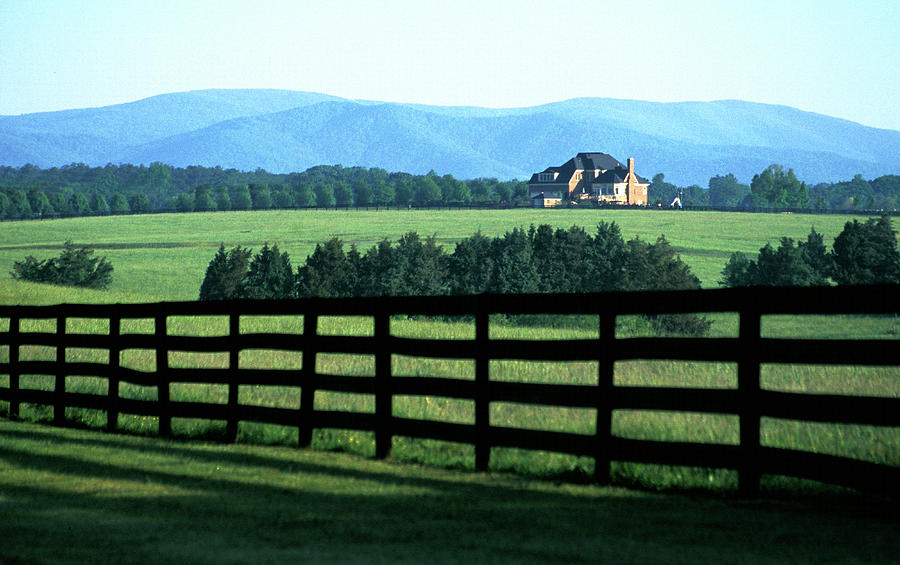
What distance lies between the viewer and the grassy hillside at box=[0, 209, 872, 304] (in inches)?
4053

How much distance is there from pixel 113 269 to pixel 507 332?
2785 inches

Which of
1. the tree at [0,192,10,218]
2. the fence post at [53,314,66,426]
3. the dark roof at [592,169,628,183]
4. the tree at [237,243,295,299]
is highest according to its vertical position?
the dark roof at [592,169,628,183]

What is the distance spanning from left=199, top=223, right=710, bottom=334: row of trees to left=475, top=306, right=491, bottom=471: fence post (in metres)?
87.2

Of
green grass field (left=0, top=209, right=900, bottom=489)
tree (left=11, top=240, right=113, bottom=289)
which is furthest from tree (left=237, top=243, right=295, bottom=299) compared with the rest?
tree (left=11, top=240, right=113, bottom=289)

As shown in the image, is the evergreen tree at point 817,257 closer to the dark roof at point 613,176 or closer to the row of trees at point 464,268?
the row of trees at point 464,268

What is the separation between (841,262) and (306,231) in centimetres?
6195

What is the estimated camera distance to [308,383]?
10.5m

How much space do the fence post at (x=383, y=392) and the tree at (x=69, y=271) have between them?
90.1 meters

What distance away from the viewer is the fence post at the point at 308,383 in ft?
34.3

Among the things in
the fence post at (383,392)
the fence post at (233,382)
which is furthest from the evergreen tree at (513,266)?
the fence post at (383,392)

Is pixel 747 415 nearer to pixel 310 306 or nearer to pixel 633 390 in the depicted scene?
pixel 633 390

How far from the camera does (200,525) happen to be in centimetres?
705

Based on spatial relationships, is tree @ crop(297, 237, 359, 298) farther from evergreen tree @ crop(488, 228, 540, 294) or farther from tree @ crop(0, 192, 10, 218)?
tree @ crop(0, 192, 10, 218)

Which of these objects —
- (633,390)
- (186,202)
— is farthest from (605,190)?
(633,390)
